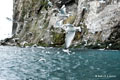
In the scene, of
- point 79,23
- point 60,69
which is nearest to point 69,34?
point 60,69

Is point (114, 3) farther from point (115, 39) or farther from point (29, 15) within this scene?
point (29, 15)

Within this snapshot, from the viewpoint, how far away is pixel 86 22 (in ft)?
315

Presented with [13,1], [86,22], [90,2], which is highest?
[13,1]

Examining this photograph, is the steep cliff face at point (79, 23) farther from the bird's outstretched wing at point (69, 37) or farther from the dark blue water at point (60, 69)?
the bird's outstretched wing at point (69, 37)

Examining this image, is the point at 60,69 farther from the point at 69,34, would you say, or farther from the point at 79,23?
the point at 79,23

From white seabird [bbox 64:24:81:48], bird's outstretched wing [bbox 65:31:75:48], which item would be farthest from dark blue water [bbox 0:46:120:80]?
bird's outstretched wing [bbox 65:31:75:48]

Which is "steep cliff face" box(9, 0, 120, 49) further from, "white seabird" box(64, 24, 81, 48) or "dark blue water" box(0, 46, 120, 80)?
"white seabird" box(64, 24, 81, 48)

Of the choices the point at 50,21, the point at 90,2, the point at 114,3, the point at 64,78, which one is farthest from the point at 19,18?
the point at 64,78

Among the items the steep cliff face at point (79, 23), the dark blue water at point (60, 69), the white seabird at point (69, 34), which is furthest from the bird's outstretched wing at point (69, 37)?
the steep cliff face at point (79, 23)

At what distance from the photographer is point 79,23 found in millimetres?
97312

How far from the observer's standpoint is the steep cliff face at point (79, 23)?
288ft

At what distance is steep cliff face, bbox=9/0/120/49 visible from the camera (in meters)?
87.7

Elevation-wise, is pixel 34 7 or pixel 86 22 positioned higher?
pixel 34 7

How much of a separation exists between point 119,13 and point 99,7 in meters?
9.53
